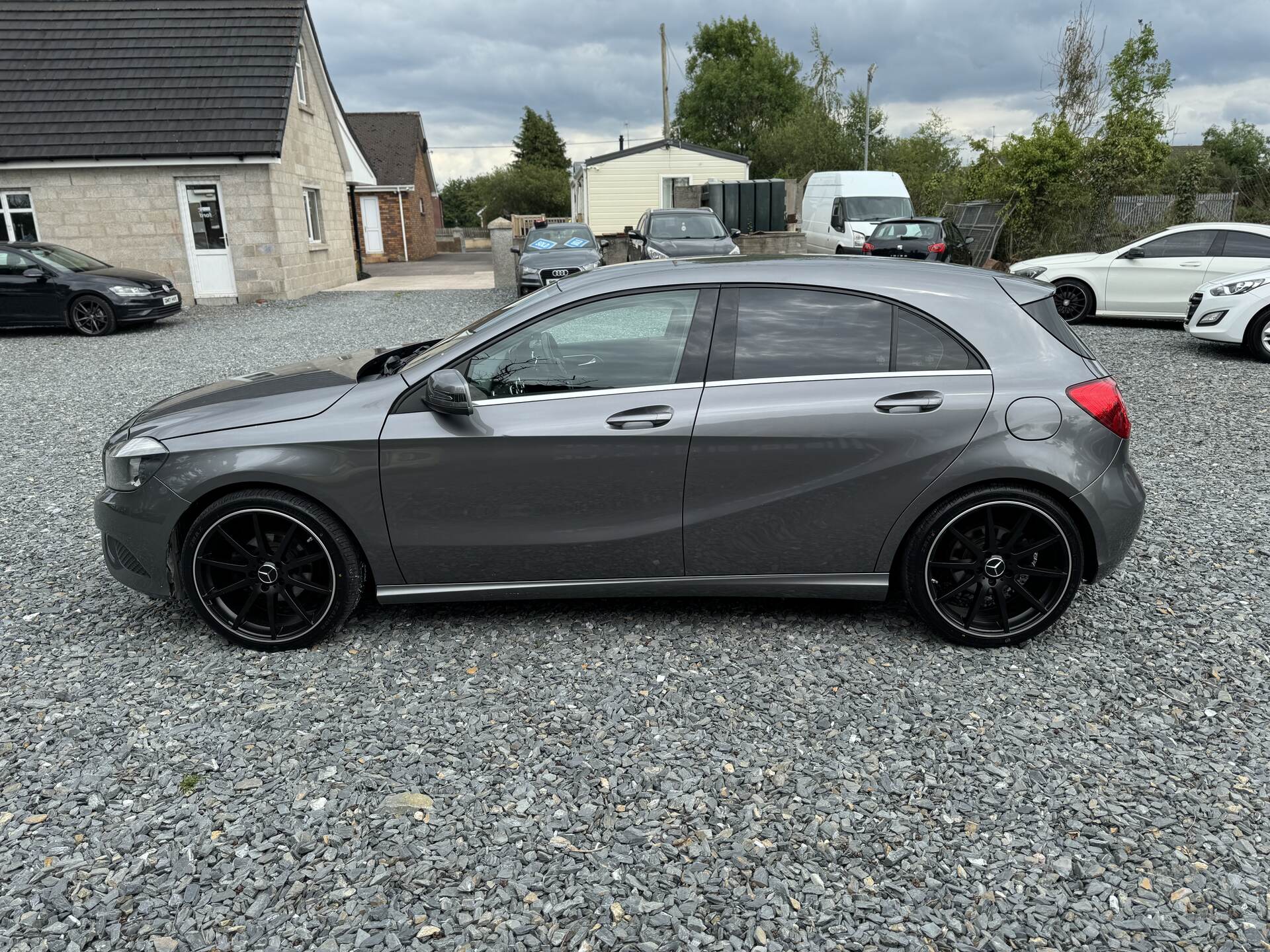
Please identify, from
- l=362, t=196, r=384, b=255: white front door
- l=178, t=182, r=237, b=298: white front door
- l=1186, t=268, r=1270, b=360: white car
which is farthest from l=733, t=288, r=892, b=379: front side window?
l=362, t=196, r=384, b=255: white front door

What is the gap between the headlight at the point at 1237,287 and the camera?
10812 millimetres

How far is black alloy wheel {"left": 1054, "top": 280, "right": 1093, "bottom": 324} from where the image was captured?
14.2m

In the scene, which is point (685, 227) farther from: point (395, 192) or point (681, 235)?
point (395, 192)

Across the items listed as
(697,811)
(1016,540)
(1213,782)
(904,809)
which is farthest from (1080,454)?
(697,811)

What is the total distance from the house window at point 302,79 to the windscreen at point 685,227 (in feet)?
32.2

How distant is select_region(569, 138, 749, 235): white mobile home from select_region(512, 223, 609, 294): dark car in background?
15621 millimetres

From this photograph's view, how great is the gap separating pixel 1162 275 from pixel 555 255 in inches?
407

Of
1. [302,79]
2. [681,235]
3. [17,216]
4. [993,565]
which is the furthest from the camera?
[302,79]

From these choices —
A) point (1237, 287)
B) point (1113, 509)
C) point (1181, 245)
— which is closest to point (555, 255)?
point (1181, 245)

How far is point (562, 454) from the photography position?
3.75 meters

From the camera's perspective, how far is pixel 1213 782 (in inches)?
121

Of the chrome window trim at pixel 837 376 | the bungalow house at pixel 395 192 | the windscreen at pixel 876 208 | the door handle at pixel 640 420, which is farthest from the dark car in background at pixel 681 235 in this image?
the bungalow house at pixel 395 192

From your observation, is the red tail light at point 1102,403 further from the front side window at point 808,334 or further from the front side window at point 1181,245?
the front side window at point 1181,245

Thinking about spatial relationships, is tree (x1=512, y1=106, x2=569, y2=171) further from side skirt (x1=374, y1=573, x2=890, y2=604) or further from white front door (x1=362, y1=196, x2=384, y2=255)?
side skirt (x1=374, y1=573, x2=890, y2=604)
